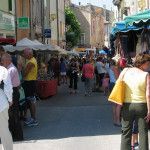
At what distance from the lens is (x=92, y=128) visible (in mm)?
12617

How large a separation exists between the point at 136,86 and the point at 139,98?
18 centimetres

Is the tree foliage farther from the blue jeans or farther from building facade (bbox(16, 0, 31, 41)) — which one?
the blue jeans

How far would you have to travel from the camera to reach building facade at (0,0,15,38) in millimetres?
25672

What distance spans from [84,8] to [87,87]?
8681 cm

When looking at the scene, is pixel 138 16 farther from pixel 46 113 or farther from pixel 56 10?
pixel 56 10

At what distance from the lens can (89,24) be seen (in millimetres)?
105812

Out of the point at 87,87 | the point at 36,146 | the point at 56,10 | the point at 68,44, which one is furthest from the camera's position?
the point at 68,44

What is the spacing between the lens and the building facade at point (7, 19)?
25672 millimetres

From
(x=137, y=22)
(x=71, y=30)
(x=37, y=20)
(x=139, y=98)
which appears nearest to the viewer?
(x=139, y=98)

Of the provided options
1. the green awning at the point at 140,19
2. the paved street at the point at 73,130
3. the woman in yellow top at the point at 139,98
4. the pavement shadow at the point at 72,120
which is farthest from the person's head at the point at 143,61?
the pavement shadow at the point at 72,120

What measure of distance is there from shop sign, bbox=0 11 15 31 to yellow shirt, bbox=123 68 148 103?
59.3 ft

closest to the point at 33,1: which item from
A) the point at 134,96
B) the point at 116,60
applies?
the point at 116,60

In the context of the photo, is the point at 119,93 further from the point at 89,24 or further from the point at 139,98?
the point at 89,24

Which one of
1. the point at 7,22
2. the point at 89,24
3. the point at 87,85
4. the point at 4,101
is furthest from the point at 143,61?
the point at 89,24
